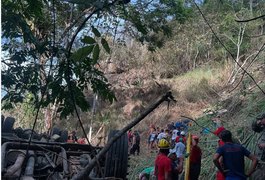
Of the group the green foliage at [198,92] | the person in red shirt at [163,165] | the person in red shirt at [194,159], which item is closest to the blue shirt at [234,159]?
the person in red shirt at [163,165]

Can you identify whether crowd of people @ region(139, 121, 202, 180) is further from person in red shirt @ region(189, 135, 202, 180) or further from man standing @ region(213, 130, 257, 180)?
man standing @ region(213, 130, 257, 180)

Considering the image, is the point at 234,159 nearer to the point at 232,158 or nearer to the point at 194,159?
the point at 232,158

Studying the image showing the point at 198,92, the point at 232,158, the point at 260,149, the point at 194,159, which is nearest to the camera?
the point at 232,158

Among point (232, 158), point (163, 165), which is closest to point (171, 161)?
point (163, 165)

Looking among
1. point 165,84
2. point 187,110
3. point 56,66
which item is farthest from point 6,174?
point 165,84

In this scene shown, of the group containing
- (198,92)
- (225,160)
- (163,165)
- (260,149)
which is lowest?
(163,165)

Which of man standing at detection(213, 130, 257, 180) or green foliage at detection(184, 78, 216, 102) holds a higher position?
green foliage at detection(184, 78, 216, 102)

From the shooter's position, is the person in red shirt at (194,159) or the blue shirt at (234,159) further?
the person in red shirt at (194,159)

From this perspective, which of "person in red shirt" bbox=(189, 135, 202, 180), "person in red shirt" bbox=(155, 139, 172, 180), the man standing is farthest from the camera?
"person in red shirt" bbox=(189, 135, 202, 180)

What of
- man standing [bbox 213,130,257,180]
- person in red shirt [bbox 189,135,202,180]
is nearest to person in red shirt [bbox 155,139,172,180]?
man standing [bbox 213,130,257,180]

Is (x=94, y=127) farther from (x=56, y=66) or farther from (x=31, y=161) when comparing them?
(x=56, y=66)

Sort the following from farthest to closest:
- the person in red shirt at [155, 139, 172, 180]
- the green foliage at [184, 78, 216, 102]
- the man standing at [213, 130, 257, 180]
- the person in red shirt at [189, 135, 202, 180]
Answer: the green foliage at [184, 78, 216, 102] < the person in red shirt at [189, 135, 202, 180] < the person in red shirt at [155, 139, 172, 180] < the man standing at [213, 130, 257, 180]

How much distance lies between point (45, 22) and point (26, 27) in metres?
1.69

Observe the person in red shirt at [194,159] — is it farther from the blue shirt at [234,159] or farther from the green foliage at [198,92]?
the green foliage at [198,92]
